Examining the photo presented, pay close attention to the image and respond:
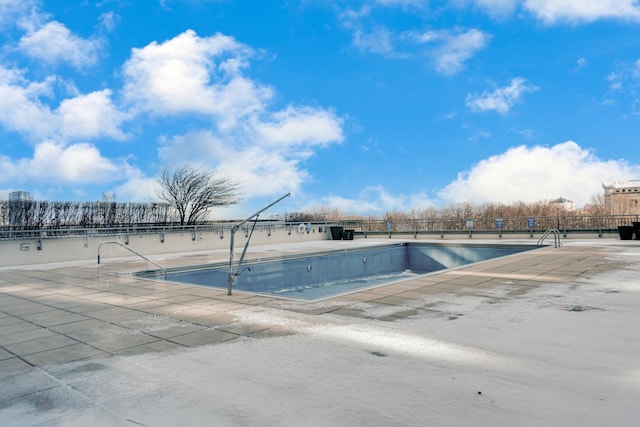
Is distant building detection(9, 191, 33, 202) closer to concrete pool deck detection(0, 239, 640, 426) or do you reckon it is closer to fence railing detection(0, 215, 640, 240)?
fence railing detection(0, 215, 640, 240)

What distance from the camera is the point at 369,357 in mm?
3543

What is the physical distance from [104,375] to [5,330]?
7.99 feet

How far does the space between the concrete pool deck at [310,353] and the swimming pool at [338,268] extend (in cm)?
329

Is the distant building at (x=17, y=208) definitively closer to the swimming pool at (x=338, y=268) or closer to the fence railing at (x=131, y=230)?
the fence railing at (x=131, y=230)

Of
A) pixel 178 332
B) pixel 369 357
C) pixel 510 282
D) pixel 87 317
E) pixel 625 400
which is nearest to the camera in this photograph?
pixel 625 400

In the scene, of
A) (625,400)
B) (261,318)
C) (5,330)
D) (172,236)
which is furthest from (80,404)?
(172,236)

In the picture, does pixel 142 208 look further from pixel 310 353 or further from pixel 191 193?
pixel 310 353

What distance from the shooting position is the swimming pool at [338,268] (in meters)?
11.1

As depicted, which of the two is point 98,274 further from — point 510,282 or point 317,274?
point 510,282

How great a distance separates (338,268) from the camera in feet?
49.4

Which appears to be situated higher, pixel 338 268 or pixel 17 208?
pixel 17 208

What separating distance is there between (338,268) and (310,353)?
11.4 meters

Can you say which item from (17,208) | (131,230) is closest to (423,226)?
(131,230)

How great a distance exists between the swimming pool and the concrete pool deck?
3286 millimetres
